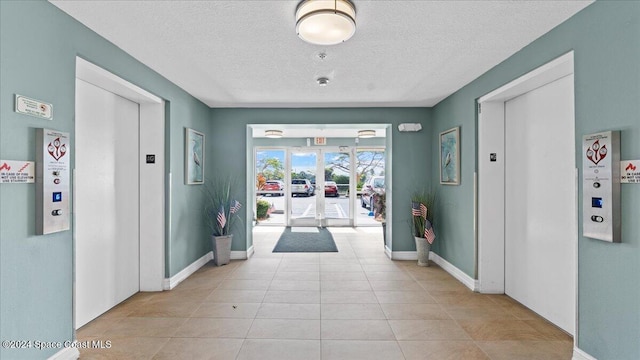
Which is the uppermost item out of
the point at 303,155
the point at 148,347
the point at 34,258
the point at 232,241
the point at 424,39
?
the point at 424,39

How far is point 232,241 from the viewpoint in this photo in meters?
4.83

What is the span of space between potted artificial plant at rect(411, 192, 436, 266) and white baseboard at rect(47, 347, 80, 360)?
3.97 meters

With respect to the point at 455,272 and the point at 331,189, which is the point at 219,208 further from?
the point at 331,189

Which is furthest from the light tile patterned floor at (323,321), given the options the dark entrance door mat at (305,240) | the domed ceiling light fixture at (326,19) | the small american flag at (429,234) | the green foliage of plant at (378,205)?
the green foliage of plant at (378,205)

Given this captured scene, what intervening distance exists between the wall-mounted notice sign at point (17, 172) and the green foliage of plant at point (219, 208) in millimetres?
2581

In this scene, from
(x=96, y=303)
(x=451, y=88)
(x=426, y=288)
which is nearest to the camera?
(x=96, y=303)

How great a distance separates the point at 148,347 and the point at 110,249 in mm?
1207

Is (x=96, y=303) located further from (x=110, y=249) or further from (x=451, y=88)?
(x=451, y=88)

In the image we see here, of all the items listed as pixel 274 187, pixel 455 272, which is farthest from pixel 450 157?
pixel 274 187

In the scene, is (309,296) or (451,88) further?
(451,88)

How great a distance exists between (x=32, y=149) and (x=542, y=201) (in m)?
4.08

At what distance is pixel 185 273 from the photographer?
3.94 metres

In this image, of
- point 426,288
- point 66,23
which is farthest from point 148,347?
point 426,288

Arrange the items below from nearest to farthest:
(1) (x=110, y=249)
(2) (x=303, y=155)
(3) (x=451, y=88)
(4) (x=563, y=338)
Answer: (4) (x=563, y=338) < (1) (x=110, y=249) < (3) (x=451, y=88) < (2) (x=303, y=155)
